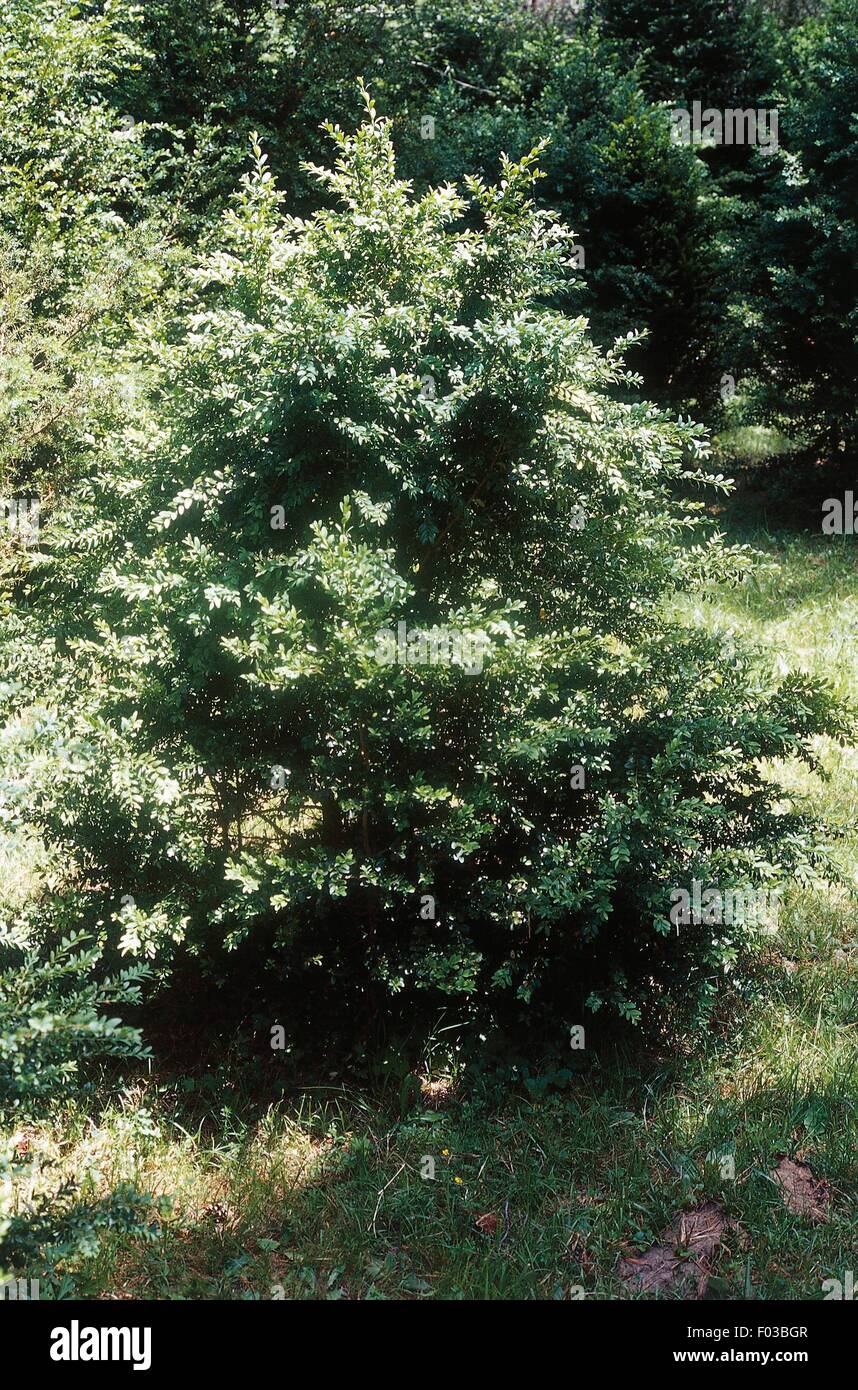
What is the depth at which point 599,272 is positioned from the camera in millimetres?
10016

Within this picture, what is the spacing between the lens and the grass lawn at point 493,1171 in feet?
9.92

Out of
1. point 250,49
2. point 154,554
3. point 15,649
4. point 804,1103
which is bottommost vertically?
point 804,1103

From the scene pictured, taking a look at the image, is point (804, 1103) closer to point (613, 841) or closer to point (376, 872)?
point (613, 841)

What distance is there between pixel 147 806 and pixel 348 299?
1862 mm

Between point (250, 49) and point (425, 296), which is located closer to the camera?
point (425, 296)

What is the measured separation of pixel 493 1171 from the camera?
11.0 ft

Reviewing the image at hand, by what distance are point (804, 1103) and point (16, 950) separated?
2.80m

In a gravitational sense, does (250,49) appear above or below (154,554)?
above

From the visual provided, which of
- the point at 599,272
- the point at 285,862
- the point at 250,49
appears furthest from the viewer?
the point at 250,49

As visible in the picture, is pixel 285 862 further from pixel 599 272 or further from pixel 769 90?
pixel 769 90

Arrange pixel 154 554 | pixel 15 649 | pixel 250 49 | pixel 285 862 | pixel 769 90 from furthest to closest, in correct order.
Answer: pixel 769 90
pixel 250 49
pixel 15 649
pixel 154 554
pixel 285 862

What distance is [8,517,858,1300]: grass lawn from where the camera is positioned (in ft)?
9.92

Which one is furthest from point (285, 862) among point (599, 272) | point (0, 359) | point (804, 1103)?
point (599, 272)

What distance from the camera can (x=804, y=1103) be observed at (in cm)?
353
